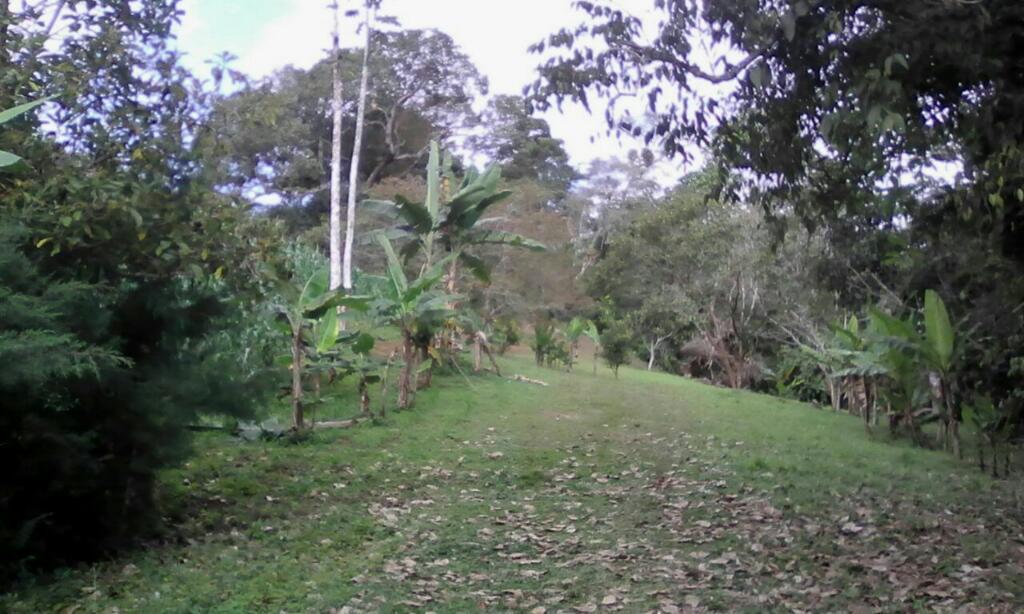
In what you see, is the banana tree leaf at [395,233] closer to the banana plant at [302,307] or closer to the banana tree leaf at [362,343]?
the banana tree leaf at [362,343]

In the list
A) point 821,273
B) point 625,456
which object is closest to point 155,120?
point 625,456

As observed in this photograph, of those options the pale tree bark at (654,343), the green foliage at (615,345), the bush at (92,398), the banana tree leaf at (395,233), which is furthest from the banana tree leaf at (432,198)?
the pale tree bark at (654,343)

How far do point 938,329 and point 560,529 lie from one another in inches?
246

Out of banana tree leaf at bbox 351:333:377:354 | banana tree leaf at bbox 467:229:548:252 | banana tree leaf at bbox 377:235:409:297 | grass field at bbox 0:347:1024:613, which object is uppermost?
banana tree leaf at bbox 467:229:548:252

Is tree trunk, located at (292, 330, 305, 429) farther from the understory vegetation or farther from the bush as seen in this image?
the bush

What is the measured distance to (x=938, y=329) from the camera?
460 inches

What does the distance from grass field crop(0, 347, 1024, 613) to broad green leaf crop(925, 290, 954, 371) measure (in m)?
1.39

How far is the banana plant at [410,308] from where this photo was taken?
45.7ft

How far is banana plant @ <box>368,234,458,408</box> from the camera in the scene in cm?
1393

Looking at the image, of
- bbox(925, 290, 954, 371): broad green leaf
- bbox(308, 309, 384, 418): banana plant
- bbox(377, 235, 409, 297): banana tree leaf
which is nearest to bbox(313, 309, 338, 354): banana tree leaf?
bbox(308, 309, 384, 418): banana plant

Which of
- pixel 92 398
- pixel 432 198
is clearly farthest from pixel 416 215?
pixel 92 398

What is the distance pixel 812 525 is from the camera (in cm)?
793

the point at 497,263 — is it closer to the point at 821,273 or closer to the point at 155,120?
the point at 821,273

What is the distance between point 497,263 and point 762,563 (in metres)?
24.8
